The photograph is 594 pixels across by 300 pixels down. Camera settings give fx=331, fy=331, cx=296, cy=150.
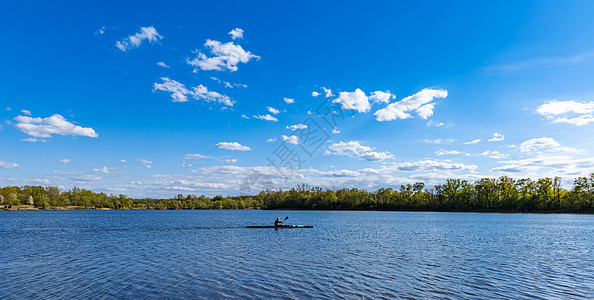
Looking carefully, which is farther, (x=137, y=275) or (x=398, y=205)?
(x=398, y=205)

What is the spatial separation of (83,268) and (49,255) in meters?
8.21

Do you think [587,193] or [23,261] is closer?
[23,261]

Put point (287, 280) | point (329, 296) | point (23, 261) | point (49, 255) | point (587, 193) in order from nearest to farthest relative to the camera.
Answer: point (329, 296), point (287, 280), point (23, 261), point (49, 255), point (587, 193)

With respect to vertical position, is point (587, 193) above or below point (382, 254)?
above

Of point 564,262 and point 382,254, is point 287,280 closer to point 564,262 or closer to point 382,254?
point 382,254

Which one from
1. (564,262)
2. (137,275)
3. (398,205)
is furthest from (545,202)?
(137,275)

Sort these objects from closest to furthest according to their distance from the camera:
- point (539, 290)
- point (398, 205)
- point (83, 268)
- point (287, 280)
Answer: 1. point (539, 290)
2. point (287, 280)
3. point (83, 268)
4. point (398, 205)

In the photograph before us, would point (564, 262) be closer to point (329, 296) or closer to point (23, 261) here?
point (329, 296)

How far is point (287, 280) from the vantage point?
18.9 meters

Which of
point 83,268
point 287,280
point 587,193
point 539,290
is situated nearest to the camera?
point 539,290

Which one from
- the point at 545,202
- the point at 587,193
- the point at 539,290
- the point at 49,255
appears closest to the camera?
the point at 539,290

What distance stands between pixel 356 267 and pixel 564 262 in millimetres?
16199

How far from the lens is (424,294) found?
1599cm

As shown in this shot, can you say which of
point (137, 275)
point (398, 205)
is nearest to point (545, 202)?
point (398, 205)
